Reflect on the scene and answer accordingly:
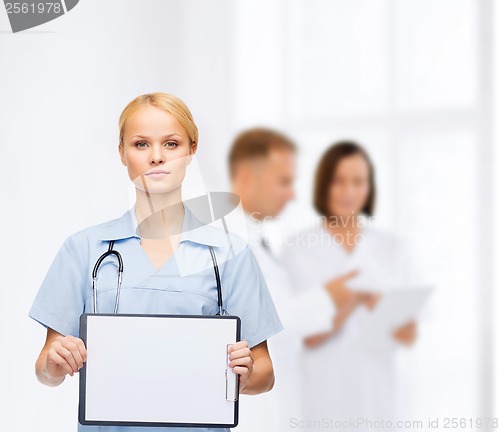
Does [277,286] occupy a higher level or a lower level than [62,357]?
higher

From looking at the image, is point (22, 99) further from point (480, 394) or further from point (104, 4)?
point (480, 394)

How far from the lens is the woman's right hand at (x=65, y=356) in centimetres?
117

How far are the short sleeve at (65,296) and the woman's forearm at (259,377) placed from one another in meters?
0.33

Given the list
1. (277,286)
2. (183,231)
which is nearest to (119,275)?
(183,231)

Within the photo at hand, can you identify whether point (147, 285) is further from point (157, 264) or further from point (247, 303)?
point (247, 303)

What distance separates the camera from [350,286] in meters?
1.60

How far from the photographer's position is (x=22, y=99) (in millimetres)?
1662

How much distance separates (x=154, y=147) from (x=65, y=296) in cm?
32

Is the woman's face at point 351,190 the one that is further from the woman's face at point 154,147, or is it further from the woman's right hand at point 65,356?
the woman's right hand at point 65,356

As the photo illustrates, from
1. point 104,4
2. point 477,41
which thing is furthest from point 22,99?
point 477,41

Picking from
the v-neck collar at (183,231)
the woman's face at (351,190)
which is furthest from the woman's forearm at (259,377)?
the woman's face at (351,190)

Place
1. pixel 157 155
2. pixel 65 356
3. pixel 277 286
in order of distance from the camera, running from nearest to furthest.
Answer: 1. pixel 65 356
2. pixel 157 155
3. pixel 277 286

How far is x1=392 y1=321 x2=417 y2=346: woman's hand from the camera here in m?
1.59

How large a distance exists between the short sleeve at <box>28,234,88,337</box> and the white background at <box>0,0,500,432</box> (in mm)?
325
